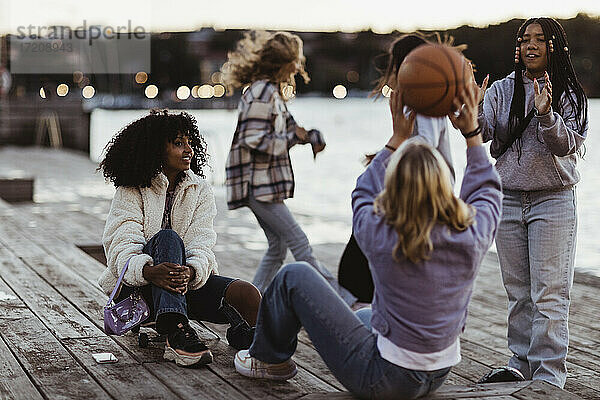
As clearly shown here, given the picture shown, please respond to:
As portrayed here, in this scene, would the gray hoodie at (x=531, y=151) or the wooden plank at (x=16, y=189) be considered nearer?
the gray hoodie at (x=531, y=151)

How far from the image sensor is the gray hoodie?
3859 millimetres

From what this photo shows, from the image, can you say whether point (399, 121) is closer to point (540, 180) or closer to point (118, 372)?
point (540, 180)

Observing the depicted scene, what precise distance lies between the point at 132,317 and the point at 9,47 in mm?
27969

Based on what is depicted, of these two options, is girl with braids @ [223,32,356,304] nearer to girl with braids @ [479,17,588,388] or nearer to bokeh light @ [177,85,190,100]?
girl with braids @ [479,17,588,388]

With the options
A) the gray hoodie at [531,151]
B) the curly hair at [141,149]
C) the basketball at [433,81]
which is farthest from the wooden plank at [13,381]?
the gray hoodie at [531,151]

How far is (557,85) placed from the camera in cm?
393

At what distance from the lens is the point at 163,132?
12.9 feet

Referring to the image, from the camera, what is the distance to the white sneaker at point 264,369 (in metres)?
3.44

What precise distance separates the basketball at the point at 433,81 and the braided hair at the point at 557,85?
0.84 metres

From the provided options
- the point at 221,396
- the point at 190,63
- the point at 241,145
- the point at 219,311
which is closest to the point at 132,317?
the point at 219,311

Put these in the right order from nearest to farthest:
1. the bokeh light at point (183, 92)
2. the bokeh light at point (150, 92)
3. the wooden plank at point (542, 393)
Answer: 1. the wooden plank at point (542, 393)
2. the bokeh light at point (150, 92)
3. the bokeh light at point (183, 92)

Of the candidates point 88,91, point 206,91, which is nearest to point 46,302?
point 88,91

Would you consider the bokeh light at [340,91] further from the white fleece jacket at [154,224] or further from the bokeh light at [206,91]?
the white fleece jacket at [154,224]

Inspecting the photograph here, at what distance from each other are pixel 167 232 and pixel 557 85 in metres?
1.72
